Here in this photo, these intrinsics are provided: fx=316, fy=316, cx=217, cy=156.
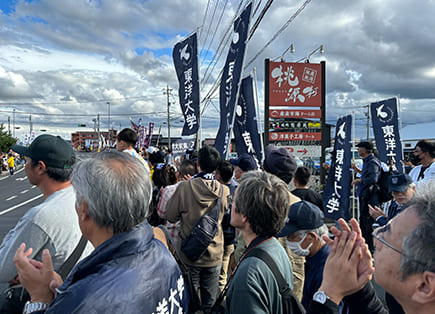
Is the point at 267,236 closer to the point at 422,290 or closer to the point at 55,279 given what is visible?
the point at 422,290

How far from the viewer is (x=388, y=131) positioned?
7.14m

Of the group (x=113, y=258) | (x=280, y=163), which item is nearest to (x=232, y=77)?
(x=280, y=163)

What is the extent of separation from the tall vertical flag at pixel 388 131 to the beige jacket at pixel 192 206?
208 inches

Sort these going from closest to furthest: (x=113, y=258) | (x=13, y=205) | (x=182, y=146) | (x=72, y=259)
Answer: (x=113, y=258), (x=72, y=259), (x=182, y=146), (x=13, y=205)

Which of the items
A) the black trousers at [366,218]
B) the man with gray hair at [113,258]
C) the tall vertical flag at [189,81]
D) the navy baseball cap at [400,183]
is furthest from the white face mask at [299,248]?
the tall vertical flag at [189,81]

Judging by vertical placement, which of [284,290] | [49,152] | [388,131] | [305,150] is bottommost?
[284,290]

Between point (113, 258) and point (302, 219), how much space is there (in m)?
1.35

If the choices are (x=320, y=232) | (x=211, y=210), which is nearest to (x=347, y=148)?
(x=211, y=210)

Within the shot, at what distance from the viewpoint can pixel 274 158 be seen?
146 inches

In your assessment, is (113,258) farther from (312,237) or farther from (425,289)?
(312,237)

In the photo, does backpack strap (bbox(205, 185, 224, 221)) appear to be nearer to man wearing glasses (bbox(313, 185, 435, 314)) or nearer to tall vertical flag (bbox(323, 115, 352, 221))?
man wearing glasses (bbox(313, 185, 435, 314))

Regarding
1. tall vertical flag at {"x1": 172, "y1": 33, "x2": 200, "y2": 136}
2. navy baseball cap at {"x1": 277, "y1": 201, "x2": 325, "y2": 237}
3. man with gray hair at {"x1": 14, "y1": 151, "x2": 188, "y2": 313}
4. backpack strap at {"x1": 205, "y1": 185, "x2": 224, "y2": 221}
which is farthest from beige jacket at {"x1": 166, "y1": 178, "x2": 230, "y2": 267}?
tall vertical flag at {"x1": 172, "y1": 33, "x2": 200, "y2": 136}

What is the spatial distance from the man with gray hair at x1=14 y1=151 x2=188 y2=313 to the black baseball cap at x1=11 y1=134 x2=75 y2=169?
2.85ft

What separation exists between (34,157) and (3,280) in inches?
31.9
